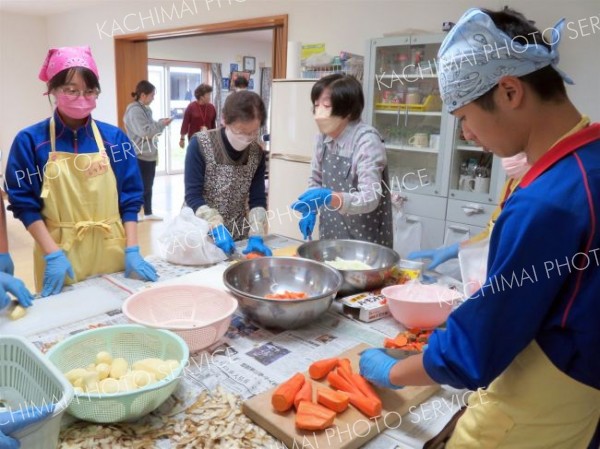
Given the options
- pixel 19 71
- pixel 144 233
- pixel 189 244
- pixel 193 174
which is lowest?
pixel 144 233

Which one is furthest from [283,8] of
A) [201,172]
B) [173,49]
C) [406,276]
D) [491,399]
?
[173,49]

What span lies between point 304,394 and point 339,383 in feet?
0.31

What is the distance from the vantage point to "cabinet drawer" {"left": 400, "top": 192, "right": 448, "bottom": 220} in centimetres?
318

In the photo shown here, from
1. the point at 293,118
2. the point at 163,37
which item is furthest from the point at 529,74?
the point at 163,37

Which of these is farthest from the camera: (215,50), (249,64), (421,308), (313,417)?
(249,64)

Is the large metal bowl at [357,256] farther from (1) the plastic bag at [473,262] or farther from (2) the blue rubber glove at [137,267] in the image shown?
(2) the blue rubber glove at [137,267]

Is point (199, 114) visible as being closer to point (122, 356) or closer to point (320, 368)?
point (122, 356)

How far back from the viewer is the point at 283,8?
13.3 feet

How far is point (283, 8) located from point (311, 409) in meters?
3.82

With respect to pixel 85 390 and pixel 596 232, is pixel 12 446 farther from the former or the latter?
pixel 596 232

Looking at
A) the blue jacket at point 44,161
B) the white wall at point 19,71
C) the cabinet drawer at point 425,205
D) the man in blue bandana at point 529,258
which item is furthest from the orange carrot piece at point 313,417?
the white wall at point 19,71

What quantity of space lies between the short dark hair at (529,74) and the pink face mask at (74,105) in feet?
4.50

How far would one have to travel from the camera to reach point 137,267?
1664 mm

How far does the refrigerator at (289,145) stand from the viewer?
140 inches
